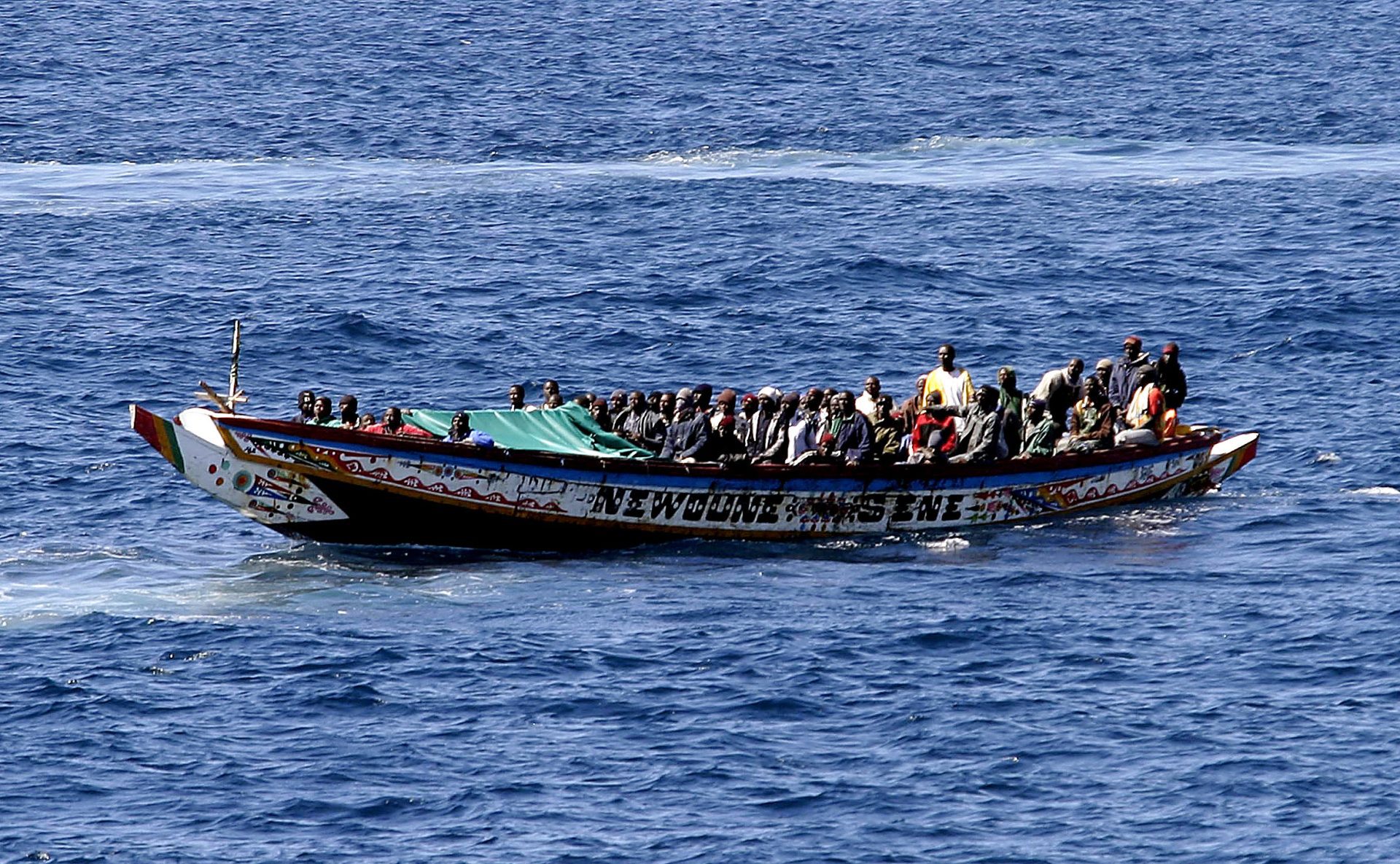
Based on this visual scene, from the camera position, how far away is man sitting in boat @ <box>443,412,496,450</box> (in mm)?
32125

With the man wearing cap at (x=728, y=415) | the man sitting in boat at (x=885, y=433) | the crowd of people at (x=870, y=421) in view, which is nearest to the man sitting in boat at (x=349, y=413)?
the crowd of people at (x=870, y=421)

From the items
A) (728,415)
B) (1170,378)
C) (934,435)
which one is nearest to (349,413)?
(728,415)

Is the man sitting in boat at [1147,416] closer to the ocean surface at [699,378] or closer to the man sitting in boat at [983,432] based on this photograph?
the ocean surface at [699,378]

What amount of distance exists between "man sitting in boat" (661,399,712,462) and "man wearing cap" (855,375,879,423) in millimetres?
2690

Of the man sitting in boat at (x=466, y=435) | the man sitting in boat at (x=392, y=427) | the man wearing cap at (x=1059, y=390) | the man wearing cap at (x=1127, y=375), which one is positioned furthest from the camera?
the man wearing cap at (x=1127, y=375)

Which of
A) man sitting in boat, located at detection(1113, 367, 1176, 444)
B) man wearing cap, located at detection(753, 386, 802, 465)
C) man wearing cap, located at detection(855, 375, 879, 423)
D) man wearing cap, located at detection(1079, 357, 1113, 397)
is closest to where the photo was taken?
man wearing cap, located at detection(753, 386, 802, 465)

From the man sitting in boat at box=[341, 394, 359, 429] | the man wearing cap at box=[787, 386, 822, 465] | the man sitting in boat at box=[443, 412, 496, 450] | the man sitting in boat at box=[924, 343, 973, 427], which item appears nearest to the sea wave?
the man sitting in boat at box=[924, 343, 973, 427]

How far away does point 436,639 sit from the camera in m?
29.7

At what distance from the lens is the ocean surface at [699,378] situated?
24781 millimetres

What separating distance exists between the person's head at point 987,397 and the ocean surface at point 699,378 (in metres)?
2.26

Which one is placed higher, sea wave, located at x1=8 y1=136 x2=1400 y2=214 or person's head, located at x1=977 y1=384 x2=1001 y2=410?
sea wave, located at x1=8 y1=136 x2=1400 y2=214

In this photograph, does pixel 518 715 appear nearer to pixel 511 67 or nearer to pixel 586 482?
pixel 586 482

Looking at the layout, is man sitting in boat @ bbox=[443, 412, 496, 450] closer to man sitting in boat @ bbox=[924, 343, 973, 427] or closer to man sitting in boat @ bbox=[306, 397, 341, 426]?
man sitting in boat @ bbox=[306, 397, 341, 426]

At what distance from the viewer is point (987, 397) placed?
34.5 meters
